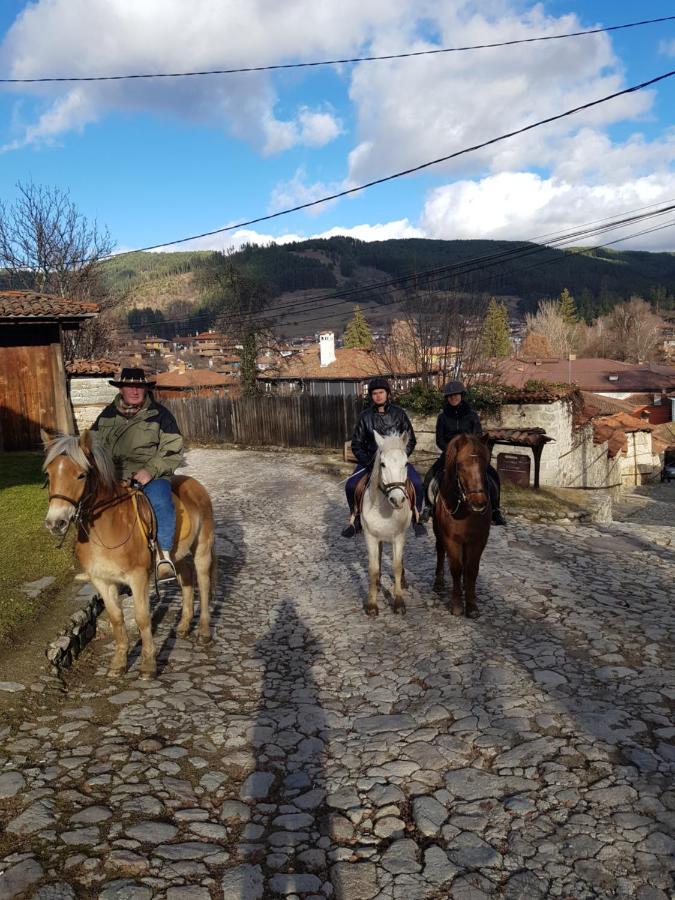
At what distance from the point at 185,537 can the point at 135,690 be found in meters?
1.53

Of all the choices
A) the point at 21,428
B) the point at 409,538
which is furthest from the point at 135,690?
the point at 21,428

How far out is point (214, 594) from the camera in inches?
291

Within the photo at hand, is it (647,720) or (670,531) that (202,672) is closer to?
(647,720)

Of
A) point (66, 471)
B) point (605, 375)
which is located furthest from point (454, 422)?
point (605, 375)

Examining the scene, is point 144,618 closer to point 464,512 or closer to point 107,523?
point 107,523

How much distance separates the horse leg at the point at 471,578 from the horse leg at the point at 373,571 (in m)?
1.07

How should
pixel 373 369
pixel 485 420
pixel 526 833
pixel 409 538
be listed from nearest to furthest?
pixel 526 833, pixel 409 538, pixel 485 420, pixel 373 369

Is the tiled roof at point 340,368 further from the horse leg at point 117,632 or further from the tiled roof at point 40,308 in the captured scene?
the horse leg at point 117,632

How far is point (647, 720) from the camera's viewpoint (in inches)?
176

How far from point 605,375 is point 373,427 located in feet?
175

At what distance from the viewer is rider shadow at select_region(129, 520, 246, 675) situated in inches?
239

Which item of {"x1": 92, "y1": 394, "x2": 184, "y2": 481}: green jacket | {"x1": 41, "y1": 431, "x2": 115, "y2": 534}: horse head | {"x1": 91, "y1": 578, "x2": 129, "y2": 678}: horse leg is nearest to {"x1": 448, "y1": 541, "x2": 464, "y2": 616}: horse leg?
{"x1": 92, "y1": 394, "x2": 184, "y2": 481}: green jacket

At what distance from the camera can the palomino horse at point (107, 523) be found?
14.6ft

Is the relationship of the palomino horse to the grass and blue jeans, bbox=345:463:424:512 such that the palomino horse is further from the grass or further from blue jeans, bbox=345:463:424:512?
blue jeans, bbox=345:463:424:512
